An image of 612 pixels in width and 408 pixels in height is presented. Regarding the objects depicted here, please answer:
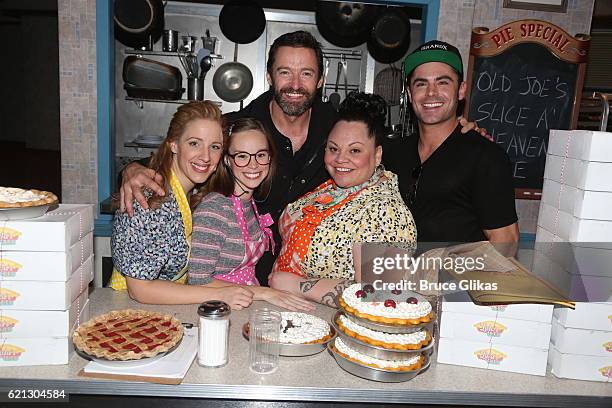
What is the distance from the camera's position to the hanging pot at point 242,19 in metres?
4.61

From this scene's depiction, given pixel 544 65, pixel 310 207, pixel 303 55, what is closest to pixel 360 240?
pixel 310 207

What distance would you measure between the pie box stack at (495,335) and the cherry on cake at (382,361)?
6.1 inches

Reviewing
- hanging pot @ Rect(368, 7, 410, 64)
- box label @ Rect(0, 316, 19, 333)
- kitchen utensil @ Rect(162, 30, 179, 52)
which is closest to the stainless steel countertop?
box label @ Rect(0, 316, 19, 333)

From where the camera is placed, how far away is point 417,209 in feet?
8.22

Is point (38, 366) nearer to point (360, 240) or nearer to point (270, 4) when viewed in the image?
point (360, 240)

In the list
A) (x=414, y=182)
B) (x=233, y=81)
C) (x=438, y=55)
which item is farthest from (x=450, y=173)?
(x=233, y=81)

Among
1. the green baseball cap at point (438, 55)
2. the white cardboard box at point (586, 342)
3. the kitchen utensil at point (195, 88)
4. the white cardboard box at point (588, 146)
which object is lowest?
the white cardboard box at point (586, 342)

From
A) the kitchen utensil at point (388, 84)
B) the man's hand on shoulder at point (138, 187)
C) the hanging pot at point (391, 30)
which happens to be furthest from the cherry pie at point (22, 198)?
the kitchen utensil at point (388, 84)

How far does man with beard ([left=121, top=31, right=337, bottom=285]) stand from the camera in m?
2.72

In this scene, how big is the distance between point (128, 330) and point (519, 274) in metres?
1.32

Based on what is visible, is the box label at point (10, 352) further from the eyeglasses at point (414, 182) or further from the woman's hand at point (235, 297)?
the eyeglasses at point (414, 182)

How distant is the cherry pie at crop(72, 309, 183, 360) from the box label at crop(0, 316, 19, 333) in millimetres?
173

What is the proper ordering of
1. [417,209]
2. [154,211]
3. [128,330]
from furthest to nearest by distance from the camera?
[417,209] → [154,211] → [128,330]

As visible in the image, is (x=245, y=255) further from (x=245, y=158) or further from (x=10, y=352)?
(x=10, y=352)
